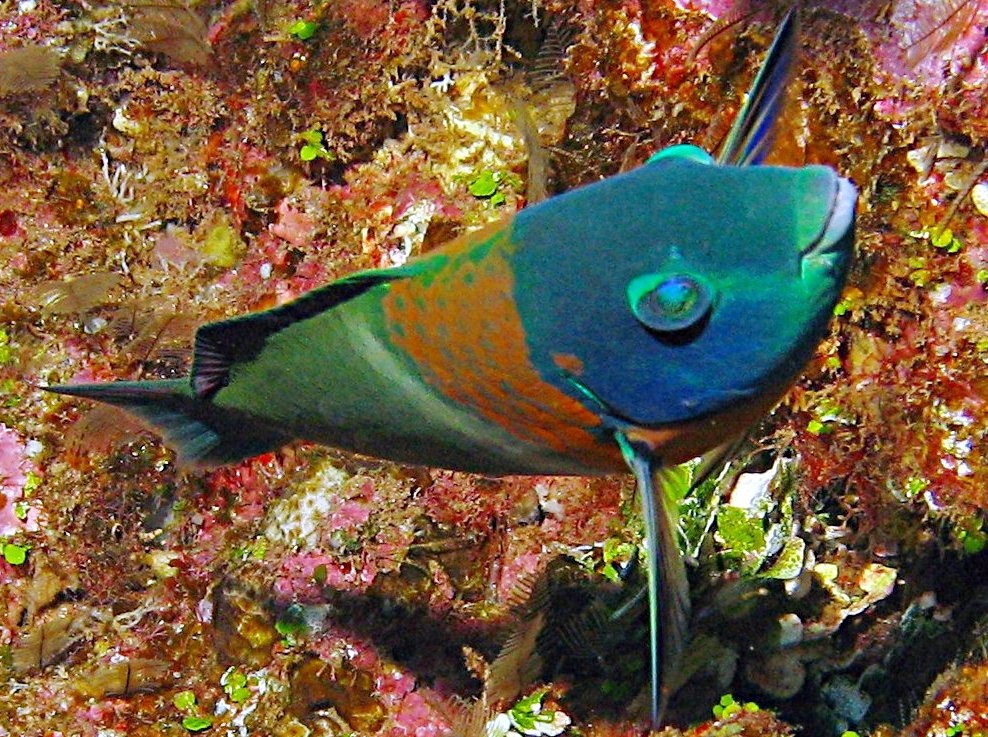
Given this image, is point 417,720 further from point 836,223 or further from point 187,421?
point 836,223

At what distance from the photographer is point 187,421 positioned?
281cm

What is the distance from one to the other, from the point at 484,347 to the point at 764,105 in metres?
0.78

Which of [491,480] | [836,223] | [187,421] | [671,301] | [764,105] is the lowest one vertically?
[671,301]

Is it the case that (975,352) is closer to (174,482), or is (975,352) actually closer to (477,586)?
(477,586)

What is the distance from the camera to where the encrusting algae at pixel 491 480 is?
368 cm

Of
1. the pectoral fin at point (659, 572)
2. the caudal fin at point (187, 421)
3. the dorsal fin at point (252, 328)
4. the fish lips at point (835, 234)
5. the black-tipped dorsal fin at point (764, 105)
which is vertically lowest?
the pectoral fin at point (659, 572)

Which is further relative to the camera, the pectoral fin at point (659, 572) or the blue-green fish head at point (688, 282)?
the pectoral fin at point (659, 572)

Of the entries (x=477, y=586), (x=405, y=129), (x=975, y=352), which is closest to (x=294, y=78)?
(x=405, y=129)

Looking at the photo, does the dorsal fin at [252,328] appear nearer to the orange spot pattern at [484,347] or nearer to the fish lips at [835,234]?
the orange spot pattern at [484,347]

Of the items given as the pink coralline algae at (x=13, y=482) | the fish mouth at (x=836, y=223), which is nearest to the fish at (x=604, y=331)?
the fish mouth at (x=836, y=223)

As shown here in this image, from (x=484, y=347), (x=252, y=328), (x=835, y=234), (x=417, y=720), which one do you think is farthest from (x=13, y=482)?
(x=835, y=234)

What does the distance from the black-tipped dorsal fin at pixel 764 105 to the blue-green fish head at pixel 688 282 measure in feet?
0.55

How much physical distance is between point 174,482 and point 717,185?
3.91 meters

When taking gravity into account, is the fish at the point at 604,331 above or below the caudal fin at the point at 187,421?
below
